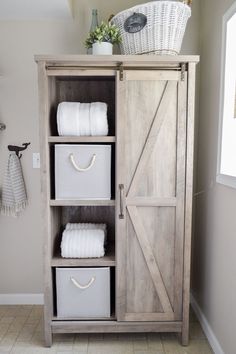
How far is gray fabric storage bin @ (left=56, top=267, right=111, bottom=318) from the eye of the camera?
1.71 m

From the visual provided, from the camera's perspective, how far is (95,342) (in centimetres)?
179

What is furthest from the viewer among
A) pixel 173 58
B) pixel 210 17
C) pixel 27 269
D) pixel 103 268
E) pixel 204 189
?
pixel 27 269

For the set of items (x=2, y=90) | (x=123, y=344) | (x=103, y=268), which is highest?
(x=2, y=90)

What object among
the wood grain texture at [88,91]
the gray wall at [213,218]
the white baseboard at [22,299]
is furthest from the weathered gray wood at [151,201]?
the white baseboard at [22,299]

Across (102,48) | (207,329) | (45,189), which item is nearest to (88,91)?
(102,48)

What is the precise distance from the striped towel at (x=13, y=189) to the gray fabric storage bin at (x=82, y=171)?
1.72ft

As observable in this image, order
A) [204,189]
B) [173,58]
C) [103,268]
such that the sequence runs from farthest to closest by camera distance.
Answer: [204,189] < [103,268] < [173,58]

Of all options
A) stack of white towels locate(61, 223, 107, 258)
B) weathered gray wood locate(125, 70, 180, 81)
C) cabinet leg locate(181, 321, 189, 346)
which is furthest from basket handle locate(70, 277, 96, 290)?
weathered gray wood locate(125, 70, 180, 81)

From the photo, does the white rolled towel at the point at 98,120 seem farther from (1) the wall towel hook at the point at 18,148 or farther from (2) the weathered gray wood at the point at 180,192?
(1) the wall towel hook at the point at 18,148

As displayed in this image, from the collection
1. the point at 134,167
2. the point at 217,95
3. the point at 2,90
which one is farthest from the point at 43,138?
the point at 217,95

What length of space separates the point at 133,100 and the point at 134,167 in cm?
39

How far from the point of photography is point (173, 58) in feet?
5.10

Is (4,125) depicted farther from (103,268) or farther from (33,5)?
(103,268)

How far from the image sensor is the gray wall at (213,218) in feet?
4.99
